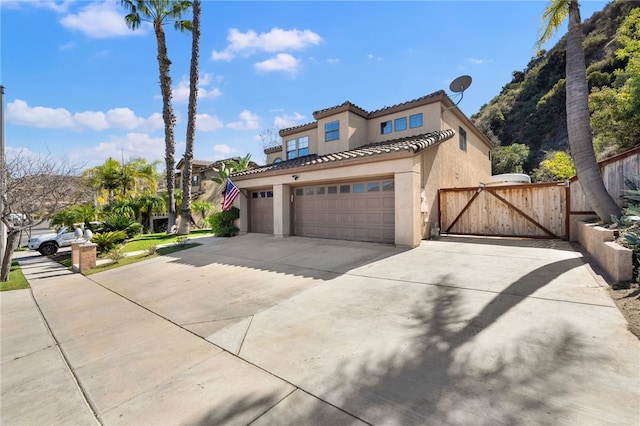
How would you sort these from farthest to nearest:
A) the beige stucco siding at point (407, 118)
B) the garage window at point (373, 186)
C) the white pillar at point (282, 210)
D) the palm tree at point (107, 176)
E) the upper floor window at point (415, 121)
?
the palm tree at point (107, 176) → the white pillar at point (282, 210) → the upper floor window at point (415, 121) → the beige stucco siding at point (407, 118) → the garage window at point (373, 186)

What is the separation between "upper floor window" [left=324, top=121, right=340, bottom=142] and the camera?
1459 cm

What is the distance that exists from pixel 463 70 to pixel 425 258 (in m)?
8.68

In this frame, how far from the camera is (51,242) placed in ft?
52.7

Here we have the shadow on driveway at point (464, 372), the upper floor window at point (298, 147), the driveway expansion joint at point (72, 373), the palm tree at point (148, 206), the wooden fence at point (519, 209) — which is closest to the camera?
the shadow on driveway at point (464, 372)

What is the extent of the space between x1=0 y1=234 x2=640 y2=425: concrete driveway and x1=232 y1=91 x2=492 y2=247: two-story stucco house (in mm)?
3532

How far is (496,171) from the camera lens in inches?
Result: 1438

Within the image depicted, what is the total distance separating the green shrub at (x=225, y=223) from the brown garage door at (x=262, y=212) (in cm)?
101

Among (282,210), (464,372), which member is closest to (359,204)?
(282,210)

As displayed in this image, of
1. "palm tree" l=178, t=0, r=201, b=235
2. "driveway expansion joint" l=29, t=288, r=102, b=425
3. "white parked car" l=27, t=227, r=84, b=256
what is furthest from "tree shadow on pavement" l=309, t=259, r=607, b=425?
"white parked car" l=27, t=227, r=84, b=256

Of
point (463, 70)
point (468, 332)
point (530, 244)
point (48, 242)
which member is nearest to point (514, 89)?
point (463, 70)

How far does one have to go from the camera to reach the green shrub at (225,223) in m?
15.6

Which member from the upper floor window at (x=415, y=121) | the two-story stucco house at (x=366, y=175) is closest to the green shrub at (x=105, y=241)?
the two-story stucco house at (x=366, y=175)

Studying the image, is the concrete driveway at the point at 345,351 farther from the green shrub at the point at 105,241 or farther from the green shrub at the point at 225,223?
the green shrub at the point at 225,223

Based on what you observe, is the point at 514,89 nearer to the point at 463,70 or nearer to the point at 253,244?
the point at 463,70
